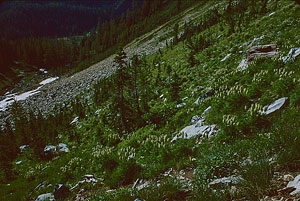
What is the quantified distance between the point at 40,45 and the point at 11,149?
99101 millimetres

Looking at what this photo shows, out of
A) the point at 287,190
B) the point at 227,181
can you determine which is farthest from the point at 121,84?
the point at 287,190

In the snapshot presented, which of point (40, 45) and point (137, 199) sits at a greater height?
point (137, 199)

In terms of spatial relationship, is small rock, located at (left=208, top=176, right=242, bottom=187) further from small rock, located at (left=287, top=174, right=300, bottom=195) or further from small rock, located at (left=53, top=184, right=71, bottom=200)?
small rock, located at (left=53, top=184, right=71, bottom=200)

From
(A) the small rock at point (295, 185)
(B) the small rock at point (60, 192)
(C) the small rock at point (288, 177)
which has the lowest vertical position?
(B) the small rock at point (60, 192)

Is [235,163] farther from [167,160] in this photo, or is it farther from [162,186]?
[167,160]

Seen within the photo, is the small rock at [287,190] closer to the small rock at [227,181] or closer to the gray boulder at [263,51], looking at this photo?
the small rock at [227,181]

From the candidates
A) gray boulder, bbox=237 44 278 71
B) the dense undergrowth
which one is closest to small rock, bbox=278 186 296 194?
the dense undergrowth

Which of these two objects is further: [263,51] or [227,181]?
[263,51]

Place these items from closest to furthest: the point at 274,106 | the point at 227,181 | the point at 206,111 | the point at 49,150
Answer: the point at 227,181
the point at 274,106
the point at 206,111
the point at 49,150

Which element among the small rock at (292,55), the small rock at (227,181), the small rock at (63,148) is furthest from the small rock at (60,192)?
the small rock at (292,55)

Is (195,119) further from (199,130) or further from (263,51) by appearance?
(263,51)

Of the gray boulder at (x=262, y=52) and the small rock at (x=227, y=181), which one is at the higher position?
the gray boulder at (x=262, y=52)

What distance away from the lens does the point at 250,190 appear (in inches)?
121

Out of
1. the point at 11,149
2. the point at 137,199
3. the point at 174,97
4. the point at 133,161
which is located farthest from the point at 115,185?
the point at 11,149
